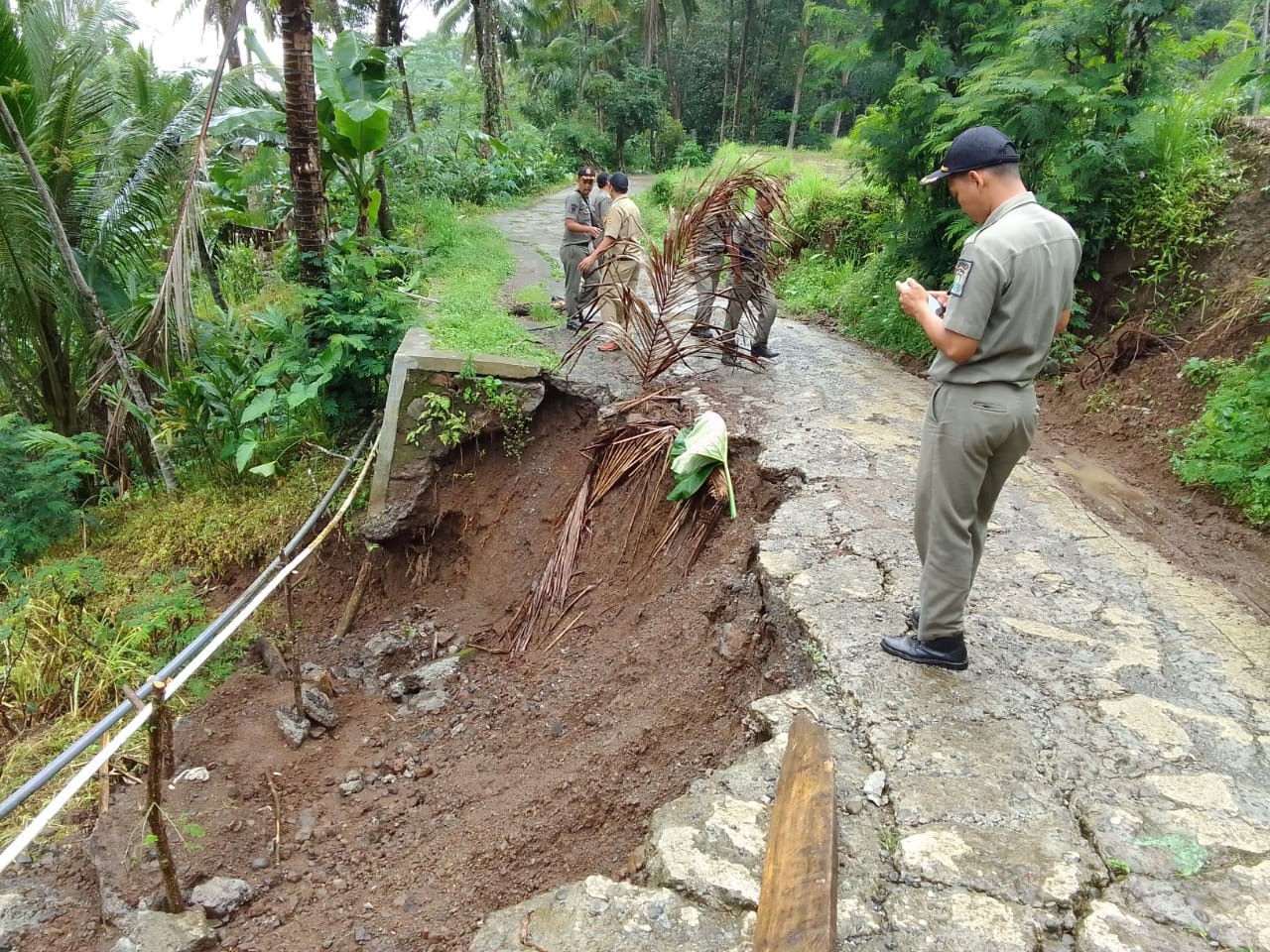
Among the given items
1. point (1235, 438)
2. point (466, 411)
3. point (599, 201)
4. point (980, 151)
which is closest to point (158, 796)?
point (980, 151)

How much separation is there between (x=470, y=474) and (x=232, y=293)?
782 cm

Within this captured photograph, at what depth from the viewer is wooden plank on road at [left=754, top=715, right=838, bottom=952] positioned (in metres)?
1.92

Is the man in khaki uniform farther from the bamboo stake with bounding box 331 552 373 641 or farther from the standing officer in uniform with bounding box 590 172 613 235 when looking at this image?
the bamboo stake with bounding box 331 552 373 641

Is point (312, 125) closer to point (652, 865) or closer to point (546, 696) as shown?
point (546, 696)

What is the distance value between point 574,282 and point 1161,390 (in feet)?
15.7

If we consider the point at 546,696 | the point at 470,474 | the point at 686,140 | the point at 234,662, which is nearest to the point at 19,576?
the point at 234,662

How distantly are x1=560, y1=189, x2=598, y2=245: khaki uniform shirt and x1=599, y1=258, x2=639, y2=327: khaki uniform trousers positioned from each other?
110 centimetres

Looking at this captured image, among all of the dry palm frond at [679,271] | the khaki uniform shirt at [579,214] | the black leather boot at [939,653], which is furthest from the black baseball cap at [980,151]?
the khaki uniform shirt at [579,214]

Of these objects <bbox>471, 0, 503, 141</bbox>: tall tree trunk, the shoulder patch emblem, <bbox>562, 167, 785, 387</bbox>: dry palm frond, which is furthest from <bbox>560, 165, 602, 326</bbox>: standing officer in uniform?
<bbox>471, 0, 503, 141</bbox>: tall tree trunk

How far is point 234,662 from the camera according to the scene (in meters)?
5.16

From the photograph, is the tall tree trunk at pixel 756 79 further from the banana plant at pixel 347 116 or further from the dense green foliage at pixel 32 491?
the dense green foliage at pixel 32 491

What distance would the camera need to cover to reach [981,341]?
2.59 m

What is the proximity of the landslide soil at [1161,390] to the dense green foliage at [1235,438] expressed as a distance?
86mm

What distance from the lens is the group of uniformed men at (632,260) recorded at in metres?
5.67
